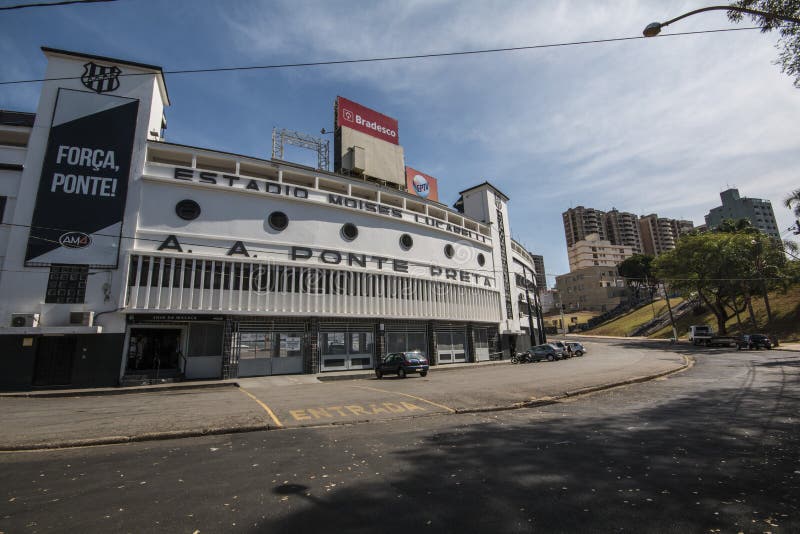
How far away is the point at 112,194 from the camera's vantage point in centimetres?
2212

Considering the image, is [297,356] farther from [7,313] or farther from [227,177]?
[7,313]

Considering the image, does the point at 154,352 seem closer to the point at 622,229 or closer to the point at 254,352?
the point at 254,352

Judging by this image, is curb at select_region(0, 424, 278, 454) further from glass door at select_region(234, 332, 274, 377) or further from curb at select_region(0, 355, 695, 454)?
glass door at select_region(234, 332, 274, 377)

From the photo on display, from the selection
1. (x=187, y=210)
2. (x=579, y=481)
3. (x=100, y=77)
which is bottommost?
(x=579, y=481)

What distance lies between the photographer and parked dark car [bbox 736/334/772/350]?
35.3 metres

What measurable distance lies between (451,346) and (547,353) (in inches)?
374

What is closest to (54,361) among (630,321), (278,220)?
(278,220)

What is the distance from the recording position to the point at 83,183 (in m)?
21.7

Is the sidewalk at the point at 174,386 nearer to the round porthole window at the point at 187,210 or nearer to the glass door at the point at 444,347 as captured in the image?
the glass door at the point at 444,347

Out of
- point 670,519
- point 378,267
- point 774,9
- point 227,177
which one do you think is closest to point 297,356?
point 378,267

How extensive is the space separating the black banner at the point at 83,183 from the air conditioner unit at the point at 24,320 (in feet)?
9.52

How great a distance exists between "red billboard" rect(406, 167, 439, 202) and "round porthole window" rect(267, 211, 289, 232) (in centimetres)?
1713

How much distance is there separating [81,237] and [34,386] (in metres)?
8.09

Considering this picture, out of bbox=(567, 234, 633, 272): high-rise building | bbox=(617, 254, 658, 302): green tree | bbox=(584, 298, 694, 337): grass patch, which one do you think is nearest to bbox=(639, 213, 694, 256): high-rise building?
bbox=(567, 234, 633, 272): high-rise building
